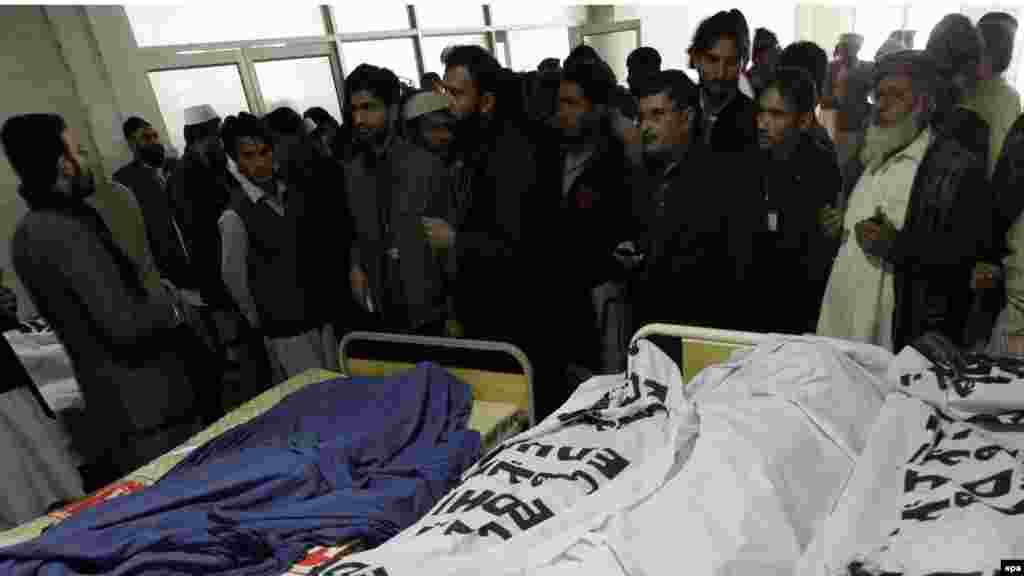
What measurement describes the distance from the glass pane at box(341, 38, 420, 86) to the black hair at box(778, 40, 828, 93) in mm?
3039

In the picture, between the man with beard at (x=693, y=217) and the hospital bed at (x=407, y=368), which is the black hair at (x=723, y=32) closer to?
the man with beard at (x=693, y=217)

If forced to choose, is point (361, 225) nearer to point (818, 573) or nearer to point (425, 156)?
point (425, 156)

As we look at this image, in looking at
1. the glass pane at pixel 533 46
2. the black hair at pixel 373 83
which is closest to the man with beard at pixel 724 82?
the black hair at pixel 373 83

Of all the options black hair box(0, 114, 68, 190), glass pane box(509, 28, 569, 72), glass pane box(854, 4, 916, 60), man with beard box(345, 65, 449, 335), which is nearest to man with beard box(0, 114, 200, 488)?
black hair box(0, 114, 68, 190)

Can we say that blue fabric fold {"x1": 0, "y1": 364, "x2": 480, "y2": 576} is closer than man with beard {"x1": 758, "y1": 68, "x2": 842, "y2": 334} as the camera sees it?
Yes

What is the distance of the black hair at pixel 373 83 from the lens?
2.42 meters

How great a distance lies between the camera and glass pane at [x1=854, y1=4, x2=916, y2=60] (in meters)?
1.87

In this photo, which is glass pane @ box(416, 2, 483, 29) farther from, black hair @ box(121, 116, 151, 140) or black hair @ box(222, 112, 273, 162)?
black hair @ box(222, 112, 273, 162)

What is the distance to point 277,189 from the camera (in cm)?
261

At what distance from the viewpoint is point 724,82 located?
7.19 ft

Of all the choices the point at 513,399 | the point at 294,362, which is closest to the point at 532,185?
the point at 513,399

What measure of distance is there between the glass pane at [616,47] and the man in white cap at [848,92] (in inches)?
44.7

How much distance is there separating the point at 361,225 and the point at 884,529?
2.12m

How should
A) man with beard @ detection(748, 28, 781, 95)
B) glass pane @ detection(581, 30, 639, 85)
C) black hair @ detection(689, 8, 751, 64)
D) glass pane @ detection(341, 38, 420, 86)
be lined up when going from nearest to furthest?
black hair @ detection(689, 8, 751, 64), man with beard @ detection(748, 28, 781, 95), glass pane @ detection(581, 30, 639, 85), glass pane @ detection(341, 38, 420, 86)
